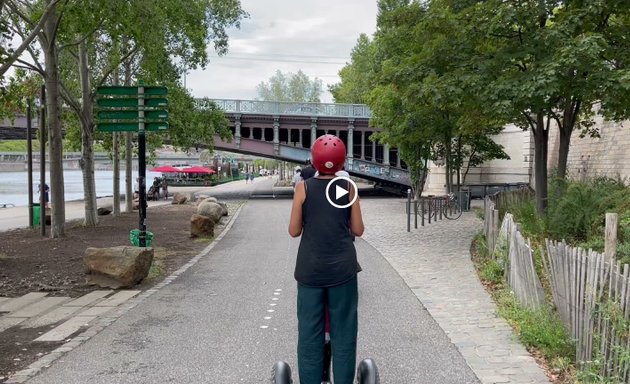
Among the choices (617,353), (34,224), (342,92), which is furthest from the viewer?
(342,92)

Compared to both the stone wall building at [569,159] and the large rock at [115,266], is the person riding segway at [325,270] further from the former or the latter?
the stone wall building at [569,159]

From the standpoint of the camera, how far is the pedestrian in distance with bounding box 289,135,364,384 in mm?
3502

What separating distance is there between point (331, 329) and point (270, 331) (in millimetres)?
2691

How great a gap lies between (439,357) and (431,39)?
339 inches

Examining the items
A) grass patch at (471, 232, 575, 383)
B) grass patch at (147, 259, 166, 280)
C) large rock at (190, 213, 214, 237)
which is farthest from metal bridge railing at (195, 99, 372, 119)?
grass patch at (471, 232, 575, 383)

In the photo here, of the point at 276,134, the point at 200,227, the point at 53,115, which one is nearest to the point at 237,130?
the point at 276,134

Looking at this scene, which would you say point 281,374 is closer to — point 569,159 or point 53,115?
point 53,115

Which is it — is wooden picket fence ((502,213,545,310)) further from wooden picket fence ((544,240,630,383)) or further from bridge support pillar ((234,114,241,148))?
bridge support pillar ((234,114,241,148))

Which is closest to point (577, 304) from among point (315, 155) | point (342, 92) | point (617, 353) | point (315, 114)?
point (617, 353)

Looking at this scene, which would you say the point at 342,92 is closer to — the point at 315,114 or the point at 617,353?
the point at 315,114

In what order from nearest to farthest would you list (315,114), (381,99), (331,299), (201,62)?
(331,299)
(201,62)
(381,99)
(315,114)

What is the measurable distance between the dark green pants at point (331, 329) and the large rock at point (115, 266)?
18.6 ft

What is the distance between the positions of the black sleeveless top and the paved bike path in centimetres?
162

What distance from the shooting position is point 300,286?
357 centimetres
